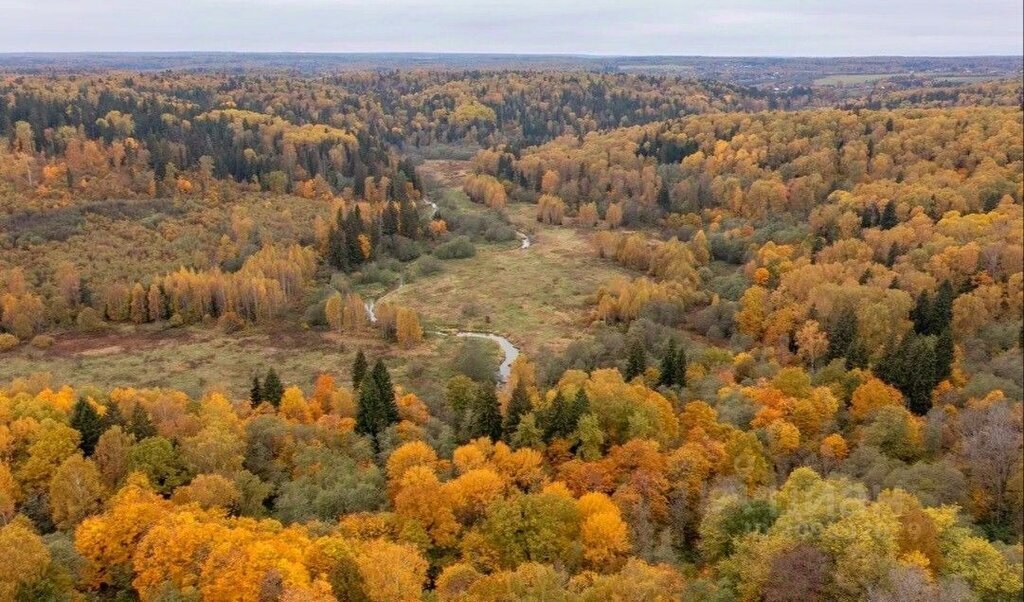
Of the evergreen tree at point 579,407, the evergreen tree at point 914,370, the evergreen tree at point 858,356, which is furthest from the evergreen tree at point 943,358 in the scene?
the evergreen tree at point 579,407

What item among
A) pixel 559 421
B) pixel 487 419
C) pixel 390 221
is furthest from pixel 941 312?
pixel 390 221

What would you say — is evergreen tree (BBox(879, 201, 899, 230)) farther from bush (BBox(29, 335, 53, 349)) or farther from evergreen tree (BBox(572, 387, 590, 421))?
bush (BBox(29, 335, 53, 349))

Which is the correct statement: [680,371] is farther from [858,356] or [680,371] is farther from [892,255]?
[892,255]

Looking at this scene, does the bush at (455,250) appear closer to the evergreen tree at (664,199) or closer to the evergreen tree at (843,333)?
the evergreen tree at (664,199)

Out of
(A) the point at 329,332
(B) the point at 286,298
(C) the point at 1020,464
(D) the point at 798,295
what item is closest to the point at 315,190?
(B) the point at 286,298

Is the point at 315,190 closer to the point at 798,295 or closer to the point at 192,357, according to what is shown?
the point at 192,357

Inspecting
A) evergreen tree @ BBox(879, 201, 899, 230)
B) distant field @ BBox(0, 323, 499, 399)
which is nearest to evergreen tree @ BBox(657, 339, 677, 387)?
distant field @ BBox(0, 323, 499, 399)
